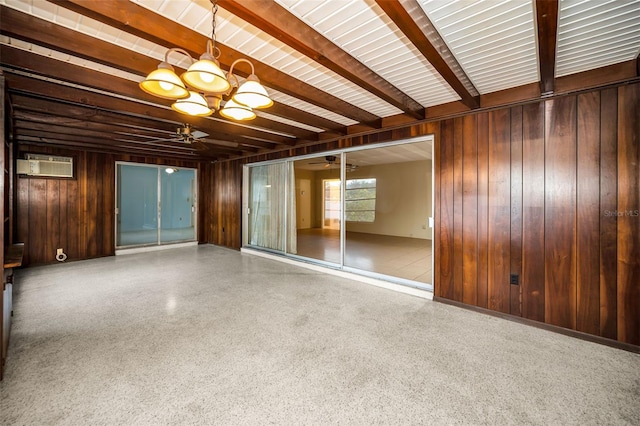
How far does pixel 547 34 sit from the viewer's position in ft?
5.86

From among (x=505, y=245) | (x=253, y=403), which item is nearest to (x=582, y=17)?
(x=505, y=245)

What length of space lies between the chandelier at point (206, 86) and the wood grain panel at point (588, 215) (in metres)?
2.96

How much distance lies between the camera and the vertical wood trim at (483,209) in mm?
3164

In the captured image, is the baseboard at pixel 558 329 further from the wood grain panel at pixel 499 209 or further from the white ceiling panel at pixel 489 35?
the white ceiling panel at pixel 489 35

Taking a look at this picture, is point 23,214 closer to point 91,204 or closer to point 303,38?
point 91,204

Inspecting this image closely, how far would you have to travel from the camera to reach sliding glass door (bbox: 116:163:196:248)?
6.70 metres

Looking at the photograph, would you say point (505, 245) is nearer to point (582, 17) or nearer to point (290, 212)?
point (582, 17)

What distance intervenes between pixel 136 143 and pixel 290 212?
10.9 ft

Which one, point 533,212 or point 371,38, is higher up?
point 371,38

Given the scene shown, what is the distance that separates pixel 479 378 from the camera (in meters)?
2.00

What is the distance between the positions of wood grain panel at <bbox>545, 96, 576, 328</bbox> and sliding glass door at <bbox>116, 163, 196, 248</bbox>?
785 cm

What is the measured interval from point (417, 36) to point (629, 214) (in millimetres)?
2474

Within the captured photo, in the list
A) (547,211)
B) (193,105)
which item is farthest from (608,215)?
(193,105)

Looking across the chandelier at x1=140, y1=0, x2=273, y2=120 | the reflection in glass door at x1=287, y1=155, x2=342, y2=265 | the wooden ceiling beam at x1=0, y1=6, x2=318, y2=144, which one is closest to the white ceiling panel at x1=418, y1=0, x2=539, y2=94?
the chandelier at x1=140, y1=0, x2=273, y2=120
